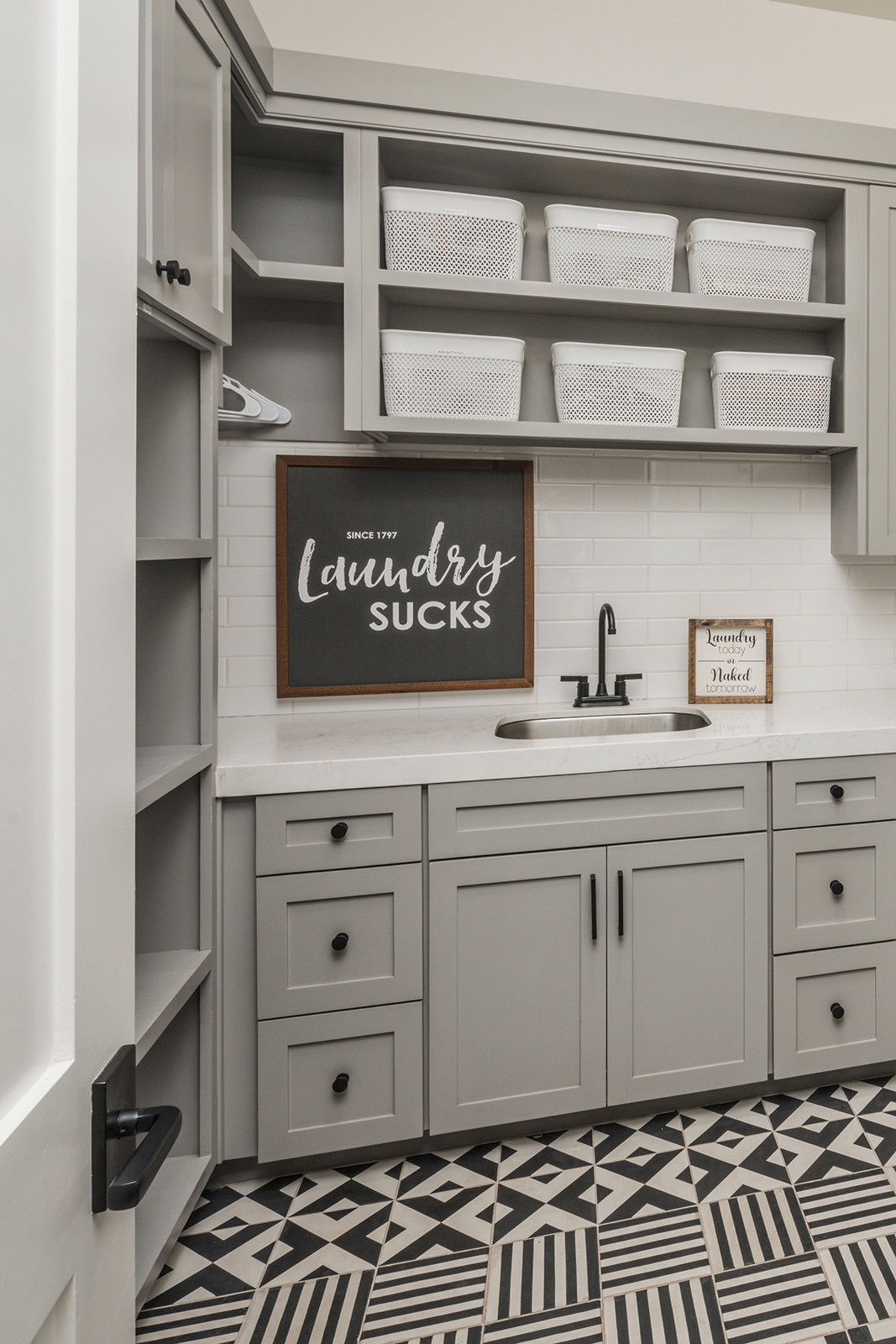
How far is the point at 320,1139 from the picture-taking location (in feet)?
5.71

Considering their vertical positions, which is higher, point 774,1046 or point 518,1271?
point 774,1046

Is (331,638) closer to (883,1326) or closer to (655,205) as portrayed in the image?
(655,205)

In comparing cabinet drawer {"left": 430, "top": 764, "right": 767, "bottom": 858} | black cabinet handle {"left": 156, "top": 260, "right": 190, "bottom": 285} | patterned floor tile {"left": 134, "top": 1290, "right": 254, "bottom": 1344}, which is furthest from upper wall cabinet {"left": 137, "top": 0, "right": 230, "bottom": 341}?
patterned floor tile {"left": 134, "top": 1290, "right": 254, "bottom": 1344}

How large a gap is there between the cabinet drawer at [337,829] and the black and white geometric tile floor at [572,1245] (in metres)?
0.70

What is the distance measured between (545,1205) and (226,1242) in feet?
2.09

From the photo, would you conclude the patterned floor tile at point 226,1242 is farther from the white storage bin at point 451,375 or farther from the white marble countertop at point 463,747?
the white storage bin at point 451,375

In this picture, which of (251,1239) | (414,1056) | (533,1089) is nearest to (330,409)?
(414,1056)

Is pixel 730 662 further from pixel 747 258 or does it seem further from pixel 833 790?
pixel 747 258

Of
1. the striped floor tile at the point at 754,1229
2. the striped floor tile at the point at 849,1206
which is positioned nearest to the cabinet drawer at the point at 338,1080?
the striped floor tile at the point at 754,1229

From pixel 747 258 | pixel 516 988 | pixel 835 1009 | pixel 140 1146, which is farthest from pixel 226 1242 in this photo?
pixel 747 258

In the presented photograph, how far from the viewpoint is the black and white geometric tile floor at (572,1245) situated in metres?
1.41

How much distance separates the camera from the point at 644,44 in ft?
8.06

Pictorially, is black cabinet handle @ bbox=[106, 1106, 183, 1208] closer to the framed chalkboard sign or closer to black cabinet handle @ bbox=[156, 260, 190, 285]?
black cabinet handle @ bbox=[156, 260, 190, 285]

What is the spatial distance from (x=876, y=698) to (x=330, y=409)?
184 cm
